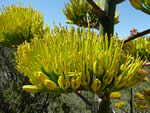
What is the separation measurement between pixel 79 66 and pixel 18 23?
694 mm

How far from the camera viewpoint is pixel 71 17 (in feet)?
4.67

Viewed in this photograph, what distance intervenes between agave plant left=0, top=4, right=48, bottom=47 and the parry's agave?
1.69 ft

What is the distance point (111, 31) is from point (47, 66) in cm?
36

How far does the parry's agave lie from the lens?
0.62 meters

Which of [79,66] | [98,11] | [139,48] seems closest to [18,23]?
[98,11]

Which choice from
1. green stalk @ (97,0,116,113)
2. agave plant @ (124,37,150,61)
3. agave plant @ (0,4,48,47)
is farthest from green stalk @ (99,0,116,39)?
agave plant @ (124,37,150,61)

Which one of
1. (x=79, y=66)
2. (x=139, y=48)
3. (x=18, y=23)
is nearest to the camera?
(x=79, y=66)

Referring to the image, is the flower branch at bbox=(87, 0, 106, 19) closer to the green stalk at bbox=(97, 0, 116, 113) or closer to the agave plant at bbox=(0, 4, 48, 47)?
the green stalk at bbox=(97, 0, 116, 113)

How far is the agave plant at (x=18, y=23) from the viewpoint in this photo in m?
1.17

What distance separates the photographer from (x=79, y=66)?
0.62 m

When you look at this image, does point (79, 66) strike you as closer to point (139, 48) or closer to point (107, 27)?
point (107, 27)

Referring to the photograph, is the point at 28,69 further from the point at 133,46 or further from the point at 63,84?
the point at 133,46

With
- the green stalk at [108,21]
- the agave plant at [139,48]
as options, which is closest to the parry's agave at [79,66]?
the green stalk at [108,21]

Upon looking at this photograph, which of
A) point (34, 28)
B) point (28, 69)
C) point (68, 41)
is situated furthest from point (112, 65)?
point (34, 28)
